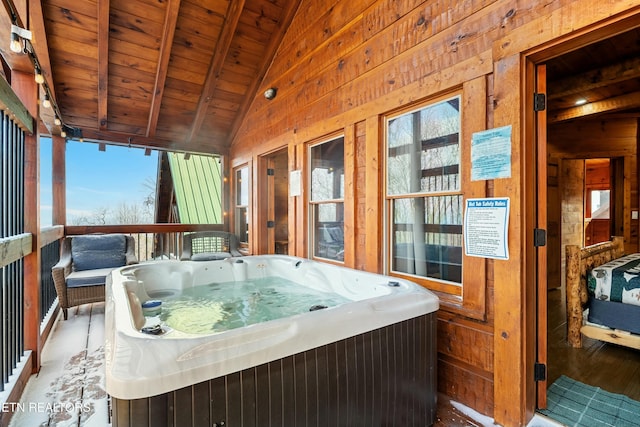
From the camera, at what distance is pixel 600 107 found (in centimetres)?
357

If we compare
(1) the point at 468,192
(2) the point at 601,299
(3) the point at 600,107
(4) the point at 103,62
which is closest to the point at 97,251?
(4) the point at 103,62

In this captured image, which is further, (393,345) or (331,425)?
(393,345)

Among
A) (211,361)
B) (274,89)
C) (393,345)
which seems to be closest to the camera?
(211,361)

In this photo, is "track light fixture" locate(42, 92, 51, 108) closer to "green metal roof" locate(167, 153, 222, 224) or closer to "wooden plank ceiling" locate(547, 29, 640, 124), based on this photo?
"green metal roof" locate(167, 153, 222, 224)

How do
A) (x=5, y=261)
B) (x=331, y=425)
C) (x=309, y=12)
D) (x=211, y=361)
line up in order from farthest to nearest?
(x=309, y=12) < (x=5, y=261) < (x=331, y=425) < (x=211, y=361)

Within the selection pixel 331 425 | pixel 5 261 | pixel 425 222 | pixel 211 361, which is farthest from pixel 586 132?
pixel 5 261

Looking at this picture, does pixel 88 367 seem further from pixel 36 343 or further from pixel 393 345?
pixel 393 345

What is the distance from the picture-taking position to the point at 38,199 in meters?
2.28

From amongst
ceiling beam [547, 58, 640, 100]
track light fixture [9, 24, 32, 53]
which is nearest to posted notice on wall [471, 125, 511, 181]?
ceiling beam [547, 58, 640, 100]

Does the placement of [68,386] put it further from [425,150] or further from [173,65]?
[173,65]

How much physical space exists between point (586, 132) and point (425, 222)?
12.7ft

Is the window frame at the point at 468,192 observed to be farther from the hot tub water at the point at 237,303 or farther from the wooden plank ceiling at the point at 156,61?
the wooden plank ceiling at the point at 156,61

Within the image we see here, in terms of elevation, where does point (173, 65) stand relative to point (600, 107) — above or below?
above

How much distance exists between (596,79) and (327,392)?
12.6 ft
